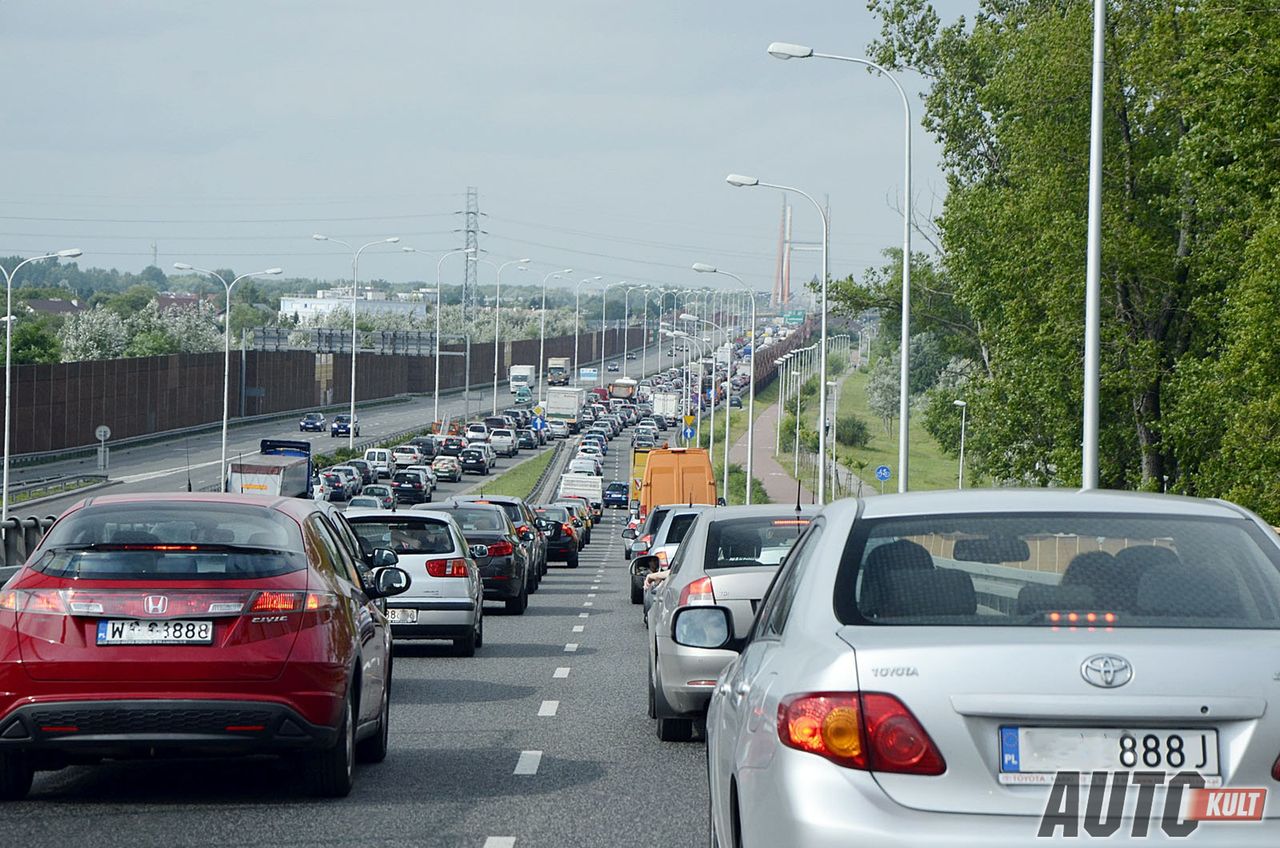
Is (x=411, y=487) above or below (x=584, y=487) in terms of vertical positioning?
above

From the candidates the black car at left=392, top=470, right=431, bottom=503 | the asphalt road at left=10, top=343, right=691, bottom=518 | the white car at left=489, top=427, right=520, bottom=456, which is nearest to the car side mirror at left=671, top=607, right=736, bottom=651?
the asphalt road at left=10, top=343, right=691, bottom=518

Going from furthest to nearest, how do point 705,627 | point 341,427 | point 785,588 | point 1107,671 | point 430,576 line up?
point 341,427 < point 430,576 < point 705,627 < point 785,588 < point 1107,671

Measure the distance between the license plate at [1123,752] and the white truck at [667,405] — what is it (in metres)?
147

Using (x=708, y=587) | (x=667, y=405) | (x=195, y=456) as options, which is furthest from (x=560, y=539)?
(x=667, y=405)

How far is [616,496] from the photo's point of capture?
101688mm

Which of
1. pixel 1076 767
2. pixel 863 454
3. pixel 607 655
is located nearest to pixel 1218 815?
pixel 1076 767

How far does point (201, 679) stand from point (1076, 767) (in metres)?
5.65

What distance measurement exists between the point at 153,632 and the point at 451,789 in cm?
194

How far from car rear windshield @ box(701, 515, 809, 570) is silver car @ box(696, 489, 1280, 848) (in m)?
7.88

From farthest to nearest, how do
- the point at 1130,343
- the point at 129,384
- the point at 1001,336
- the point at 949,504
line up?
the point at 129,384 → the point at 1001,336 → the point at 1130,343 → the point at 949,504

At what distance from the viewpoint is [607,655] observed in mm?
20062

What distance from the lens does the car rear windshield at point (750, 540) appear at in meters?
→ 13.3

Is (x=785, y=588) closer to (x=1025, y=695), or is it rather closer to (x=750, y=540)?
(x=1025, y=695)

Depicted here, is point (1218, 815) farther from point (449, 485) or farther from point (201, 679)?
point (449, 485)
